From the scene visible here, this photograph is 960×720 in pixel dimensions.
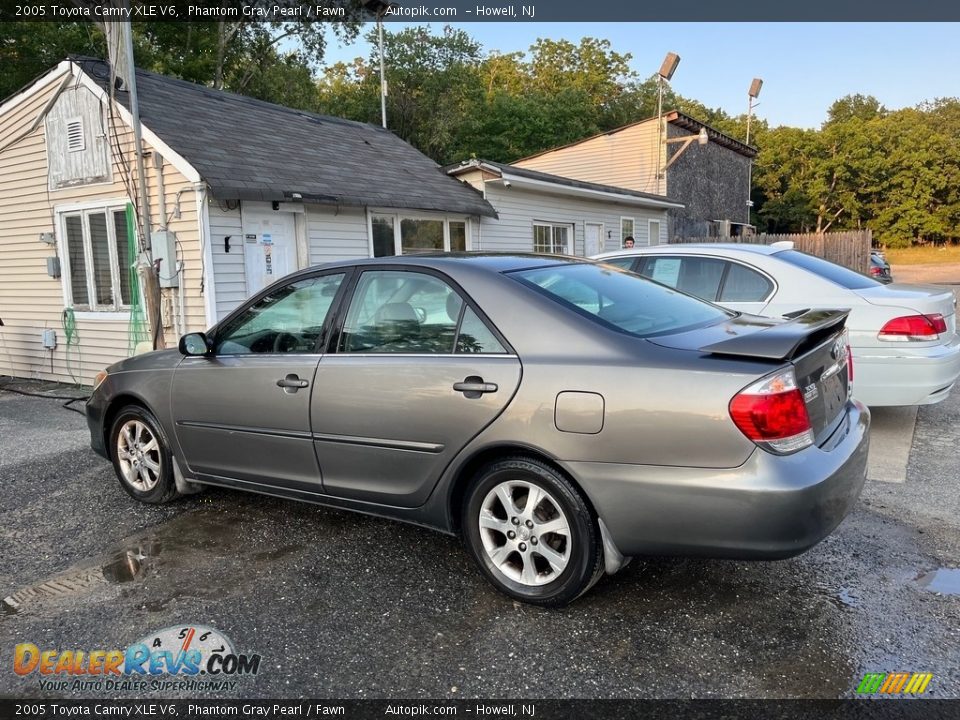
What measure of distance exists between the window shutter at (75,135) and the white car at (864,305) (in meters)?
8.07

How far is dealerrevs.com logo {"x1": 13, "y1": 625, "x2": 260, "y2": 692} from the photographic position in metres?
2.66

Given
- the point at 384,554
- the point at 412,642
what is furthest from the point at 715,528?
the point at 384,554

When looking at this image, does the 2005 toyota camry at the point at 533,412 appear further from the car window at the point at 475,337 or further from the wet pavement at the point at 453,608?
the wet pavement at the point at 453,608

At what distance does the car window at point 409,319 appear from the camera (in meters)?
3.27

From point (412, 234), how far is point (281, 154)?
2439mm

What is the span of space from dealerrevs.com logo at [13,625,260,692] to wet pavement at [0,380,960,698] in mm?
43

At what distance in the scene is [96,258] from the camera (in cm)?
955

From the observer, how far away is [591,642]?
2.81 m

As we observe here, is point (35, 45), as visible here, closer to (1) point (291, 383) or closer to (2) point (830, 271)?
(1) point (291, 383)

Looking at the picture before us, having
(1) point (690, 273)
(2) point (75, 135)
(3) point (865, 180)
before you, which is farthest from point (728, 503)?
(3) point (865, 180)

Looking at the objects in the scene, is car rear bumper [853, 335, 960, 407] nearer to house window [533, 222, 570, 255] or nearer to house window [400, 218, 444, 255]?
house window [400, 218, 444, 255]

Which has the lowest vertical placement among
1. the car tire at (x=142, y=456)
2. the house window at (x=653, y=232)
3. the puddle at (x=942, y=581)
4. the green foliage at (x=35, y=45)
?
the puddle at (x=942, y=581)

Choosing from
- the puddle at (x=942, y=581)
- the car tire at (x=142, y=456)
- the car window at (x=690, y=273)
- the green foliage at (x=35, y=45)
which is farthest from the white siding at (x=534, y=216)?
the green foliage at (x=35, y=45)

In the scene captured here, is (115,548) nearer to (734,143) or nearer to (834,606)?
(834,606)
